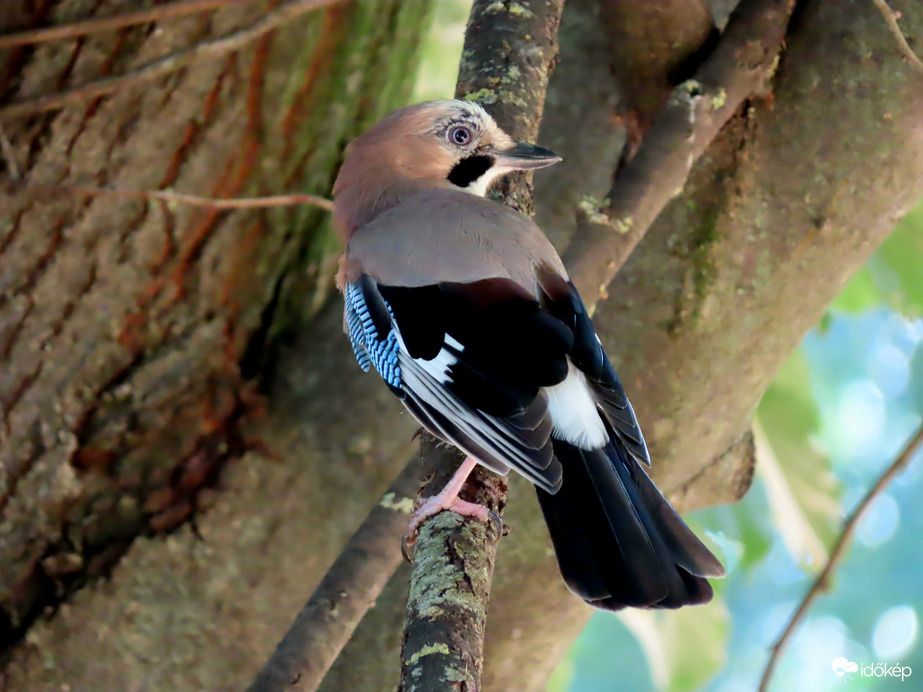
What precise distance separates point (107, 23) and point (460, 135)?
91 centimetres

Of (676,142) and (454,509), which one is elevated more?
(676,142)

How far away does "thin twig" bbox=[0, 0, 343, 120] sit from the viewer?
2445mm

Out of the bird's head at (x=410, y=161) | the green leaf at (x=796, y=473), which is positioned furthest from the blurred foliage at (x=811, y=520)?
the bird's head at (x=410, y=161)

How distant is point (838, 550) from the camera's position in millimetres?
2289

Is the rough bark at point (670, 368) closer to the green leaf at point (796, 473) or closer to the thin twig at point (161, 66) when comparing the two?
the green leaf at point (796, 473)

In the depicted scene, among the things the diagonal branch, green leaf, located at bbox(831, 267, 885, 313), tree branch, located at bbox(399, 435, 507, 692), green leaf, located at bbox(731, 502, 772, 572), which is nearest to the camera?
tree branch, located at bbox(399, 435, 507, 692)

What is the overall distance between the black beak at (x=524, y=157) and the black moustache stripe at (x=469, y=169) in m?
0.05

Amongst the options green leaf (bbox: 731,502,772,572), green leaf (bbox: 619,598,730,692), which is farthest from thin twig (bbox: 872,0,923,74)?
green leaf (bbox: 619,598,730,692)

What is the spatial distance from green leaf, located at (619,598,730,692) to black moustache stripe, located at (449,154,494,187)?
161cm

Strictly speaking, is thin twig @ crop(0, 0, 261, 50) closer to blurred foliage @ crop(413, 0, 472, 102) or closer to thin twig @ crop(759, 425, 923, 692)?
blurred foliage @ crop(413, 0, 472, 102)

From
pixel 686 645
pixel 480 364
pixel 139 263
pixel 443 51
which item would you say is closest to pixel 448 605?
pixel 480 364

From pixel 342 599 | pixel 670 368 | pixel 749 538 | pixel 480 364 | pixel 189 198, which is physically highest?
pixel 480 364

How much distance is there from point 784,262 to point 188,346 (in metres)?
1.63

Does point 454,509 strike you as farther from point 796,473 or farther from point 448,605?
point 796,473
